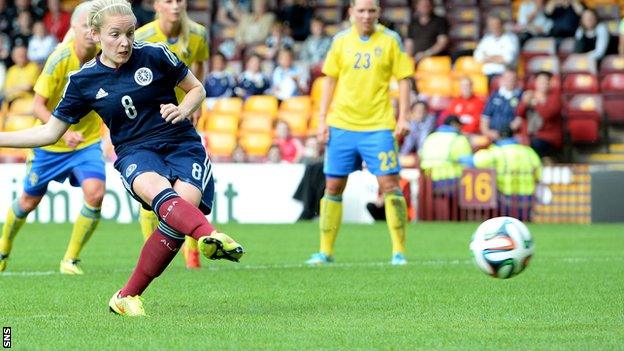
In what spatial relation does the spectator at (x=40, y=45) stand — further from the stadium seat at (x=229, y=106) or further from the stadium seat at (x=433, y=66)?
the stadium seat at (x=433, y=66)

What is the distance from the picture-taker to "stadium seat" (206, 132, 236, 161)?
23.2m

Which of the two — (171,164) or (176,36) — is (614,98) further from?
(171,164)

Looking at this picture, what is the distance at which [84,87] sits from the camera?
8.02 m

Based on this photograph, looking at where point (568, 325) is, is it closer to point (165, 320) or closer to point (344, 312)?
point (344, 312)

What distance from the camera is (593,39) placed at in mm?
23109

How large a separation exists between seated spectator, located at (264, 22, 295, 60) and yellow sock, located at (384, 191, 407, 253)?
12785mm

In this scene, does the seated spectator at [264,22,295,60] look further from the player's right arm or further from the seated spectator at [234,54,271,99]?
the player's right arm

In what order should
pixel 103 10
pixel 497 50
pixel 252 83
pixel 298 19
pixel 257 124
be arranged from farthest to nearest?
pixel 298 19 → pixel 252 83 → pixel 257 124 → pixel 497 50 → pixel 103 10

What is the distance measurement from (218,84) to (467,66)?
4333 mm

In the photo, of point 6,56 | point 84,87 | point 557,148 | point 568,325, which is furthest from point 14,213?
point 6,56

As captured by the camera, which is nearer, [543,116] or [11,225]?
[11,225]

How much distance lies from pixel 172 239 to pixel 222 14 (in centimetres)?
1912

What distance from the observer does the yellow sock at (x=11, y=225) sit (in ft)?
37.7

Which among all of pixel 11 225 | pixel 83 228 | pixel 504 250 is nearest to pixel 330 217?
pixel 83 228
